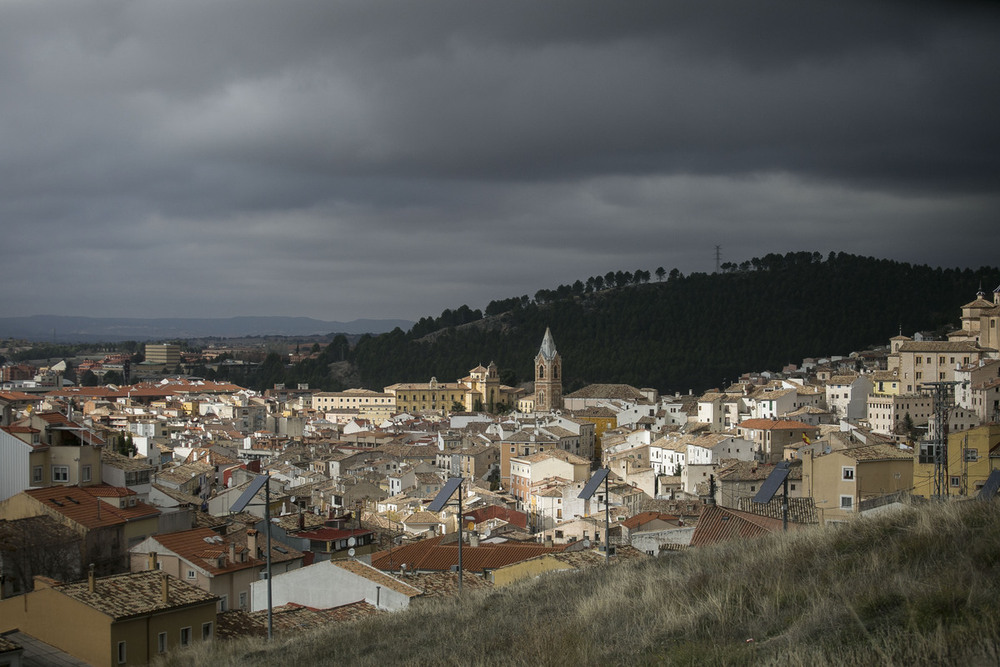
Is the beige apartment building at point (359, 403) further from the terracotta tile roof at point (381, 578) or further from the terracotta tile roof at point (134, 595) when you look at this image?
the terracotta tile roof at point (134, 595)

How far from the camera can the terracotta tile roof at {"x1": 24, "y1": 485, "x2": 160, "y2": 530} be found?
64.3 feet

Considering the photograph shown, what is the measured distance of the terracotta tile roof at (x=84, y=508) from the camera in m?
19.6

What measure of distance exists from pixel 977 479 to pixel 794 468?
9865 millimetres

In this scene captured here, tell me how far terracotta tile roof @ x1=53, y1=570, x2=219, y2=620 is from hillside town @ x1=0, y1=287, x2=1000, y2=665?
0.04m

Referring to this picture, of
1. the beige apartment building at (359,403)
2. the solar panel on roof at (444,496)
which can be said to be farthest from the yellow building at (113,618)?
the beige apartment building at (359,403)

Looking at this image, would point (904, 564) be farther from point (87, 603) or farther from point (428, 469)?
point (428, 469)

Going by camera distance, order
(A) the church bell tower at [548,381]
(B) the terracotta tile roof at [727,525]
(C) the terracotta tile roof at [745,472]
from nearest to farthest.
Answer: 1. (B) the terracotta tile roof at [727,525]
2. (C) the terracotta tile roof at [745,472]
3. (A) the church bell tower at [548,381]

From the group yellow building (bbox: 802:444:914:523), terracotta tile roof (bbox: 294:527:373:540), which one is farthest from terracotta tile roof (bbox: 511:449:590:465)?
terracotta tile roof (bbox: 294:527:373:540)

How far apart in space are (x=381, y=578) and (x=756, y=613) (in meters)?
9.68

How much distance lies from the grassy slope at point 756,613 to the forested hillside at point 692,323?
86.4m

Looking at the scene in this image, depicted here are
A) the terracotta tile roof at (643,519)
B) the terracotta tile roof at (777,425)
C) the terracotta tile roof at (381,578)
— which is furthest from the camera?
the terracotta tile roof at (777,425)

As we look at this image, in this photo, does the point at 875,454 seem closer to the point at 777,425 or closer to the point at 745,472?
the point at 745,472

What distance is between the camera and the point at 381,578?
51.5ft

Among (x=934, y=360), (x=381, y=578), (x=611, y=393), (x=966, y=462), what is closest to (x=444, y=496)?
(x=381, y=578)
